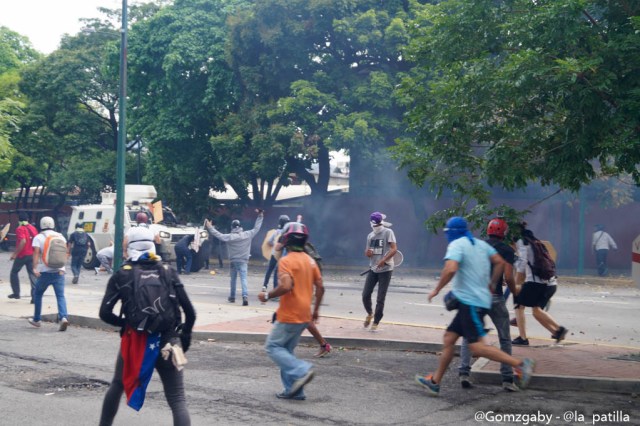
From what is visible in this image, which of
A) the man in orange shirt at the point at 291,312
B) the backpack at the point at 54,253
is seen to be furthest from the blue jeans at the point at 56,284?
the man in orange shirt at the point at 291,312

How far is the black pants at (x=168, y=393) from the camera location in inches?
220

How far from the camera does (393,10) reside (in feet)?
95.6

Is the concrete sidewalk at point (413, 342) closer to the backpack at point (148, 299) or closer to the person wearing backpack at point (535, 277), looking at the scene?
the person wearing backpack at point (535, 277)

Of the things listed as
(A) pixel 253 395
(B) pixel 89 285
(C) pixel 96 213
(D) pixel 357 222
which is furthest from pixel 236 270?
(D) pixel 357 222

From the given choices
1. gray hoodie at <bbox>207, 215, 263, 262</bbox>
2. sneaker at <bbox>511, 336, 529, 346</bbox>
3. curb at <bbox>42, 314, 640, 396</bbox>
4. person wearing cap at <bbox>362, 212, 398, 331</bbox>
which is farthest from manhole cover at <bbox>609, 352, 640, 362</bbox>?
gray hoodie at <bbox>207, 215, 263, 262</bbox>

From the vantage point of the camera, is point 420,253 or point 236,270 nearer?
point 236,270

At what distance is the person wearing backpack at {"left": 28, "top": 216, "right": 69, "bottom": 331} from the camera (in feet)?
39.7

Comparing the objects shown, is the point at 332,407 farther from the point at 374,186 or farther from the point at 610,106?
the point at 374,186

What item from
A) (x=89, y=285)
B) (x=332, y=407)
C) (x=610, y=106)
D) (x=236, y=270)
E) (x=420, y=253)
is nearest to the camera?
(x=332, y=407)

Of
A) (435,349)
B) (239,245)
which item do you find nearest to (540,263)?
(435,349)

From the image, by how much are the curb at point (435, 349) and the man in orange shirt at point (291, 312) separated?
83.9 inches

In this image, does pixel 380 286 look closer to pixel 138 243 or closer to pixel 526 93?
pixel 526 93

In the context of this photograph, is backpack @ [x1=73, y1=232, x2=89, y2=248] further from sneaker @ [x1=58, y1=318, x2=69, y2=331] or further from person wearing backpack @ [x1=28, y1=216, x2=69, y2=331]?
sneaker @ [x1=58, y1=318, x2=69, y2=331]

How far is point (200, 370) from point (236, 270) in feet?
23.0
